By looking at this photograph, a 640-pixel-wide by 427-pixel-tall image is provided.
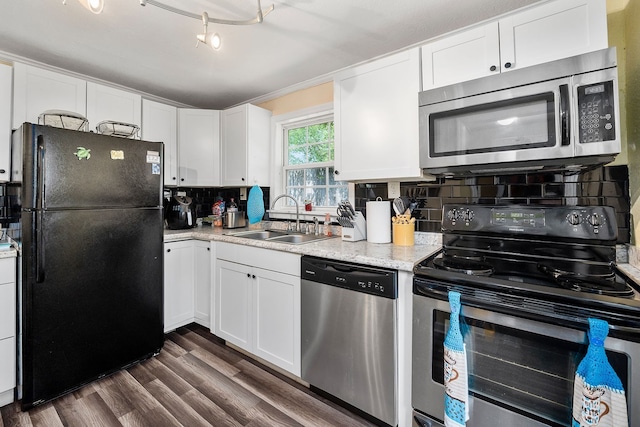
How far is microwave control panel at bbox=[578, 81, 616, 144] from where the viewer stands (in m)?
A: 1.19

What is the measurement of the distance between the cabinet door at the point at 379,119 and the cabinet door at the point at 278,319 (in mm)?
855

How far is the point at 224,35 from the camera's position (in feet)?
6.60

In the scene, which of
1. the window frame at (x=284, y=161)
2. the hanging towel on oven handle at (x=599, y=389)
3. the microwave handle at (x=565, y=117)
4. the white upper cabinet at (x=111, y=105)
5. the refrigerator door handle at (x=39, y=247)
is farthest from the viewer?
the window frame at (x=284, y=161)

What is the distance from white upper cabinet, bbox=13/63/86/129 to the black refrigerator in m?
0.40

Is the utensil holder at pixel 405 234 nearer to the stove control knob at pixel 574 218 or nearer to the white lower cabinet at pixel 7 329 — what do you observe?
the stove control knob at pixel 574 218

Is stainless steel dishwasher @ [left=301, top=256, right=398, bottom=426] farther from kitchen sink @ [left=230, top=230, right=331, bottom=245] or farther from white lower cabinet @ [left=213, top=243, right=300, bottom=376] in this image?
kitchen sink @ [left=230, top=230, right=331, bottom=245]

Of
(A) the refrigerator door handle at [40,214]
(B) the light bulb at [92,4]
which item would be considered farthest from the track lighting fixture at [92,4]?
(A) the refrigerator door handle at [40,214]

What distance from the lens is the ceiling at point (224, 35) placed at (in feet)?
5.68

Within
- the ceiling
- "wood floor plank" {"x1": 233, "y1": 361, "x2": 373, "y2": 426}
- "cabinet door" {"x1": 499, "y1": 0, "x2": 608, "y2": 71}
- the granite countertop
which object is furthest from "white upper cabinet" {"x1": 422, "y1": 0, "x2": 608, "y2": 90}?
"wood floor plank" {"x1": 233, "y1": 361, "x2": 373, "y2": 426}

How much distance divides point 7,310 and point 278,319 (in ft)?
5.19

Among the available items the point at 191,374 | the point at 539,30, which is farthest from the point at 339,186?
the point at 191,374

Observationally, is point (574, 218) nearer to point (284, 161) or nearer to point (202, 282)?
point (284, 161)

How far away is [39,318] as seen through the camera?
1704 mm

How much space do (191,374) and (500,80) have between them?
2.57m
